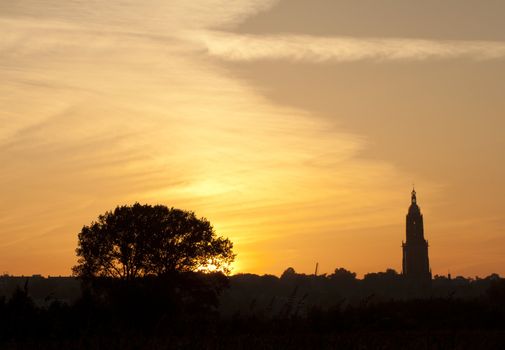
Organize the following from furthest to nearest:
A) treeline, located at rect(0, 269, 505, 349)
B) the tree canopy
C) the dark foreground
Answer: the tree canopy < treeline, located at rect(0, 269, 505, 349) < the dark foreground

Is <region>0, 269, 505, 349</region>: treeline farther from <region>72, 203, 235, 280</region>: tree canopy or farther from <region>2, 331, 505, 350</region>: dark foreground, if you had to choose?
<region>72, 203, 235, 280</region>: tree canopy

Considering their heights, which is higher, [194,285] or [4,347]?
[194,285]

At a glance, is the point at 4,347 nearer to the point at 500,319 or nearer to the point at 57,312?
the point at 57,312

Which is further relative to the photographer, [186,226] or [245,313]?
[186,226]

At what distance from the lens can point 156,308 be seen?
29.2 m

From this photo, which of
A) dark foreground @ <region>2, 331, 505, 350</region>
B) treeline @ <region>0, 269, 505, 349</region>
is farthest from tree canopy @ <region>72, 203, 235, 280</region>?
dark foreground @ <region>2, 331, 505, 350</region>

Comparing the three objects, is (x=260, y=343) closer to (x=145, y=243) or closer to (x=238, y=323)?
(x=238, y=323)

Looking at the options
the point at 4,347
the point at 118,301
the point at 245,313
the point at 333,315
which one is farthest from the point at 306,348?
the point at 118,301

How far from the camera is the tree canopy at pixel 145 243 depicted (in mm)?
73875

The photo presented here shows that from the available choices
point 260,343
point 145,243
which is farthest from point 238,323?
point 145,243

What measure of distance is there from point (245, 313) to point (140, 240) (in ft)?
177

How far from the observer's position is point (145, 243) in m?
74.1

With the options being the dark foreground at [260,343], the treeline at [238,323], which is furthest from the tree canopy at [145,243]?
the dark foreground at [260,343]

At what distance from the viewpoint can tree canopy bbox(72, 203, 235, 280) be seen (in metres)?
73.9
